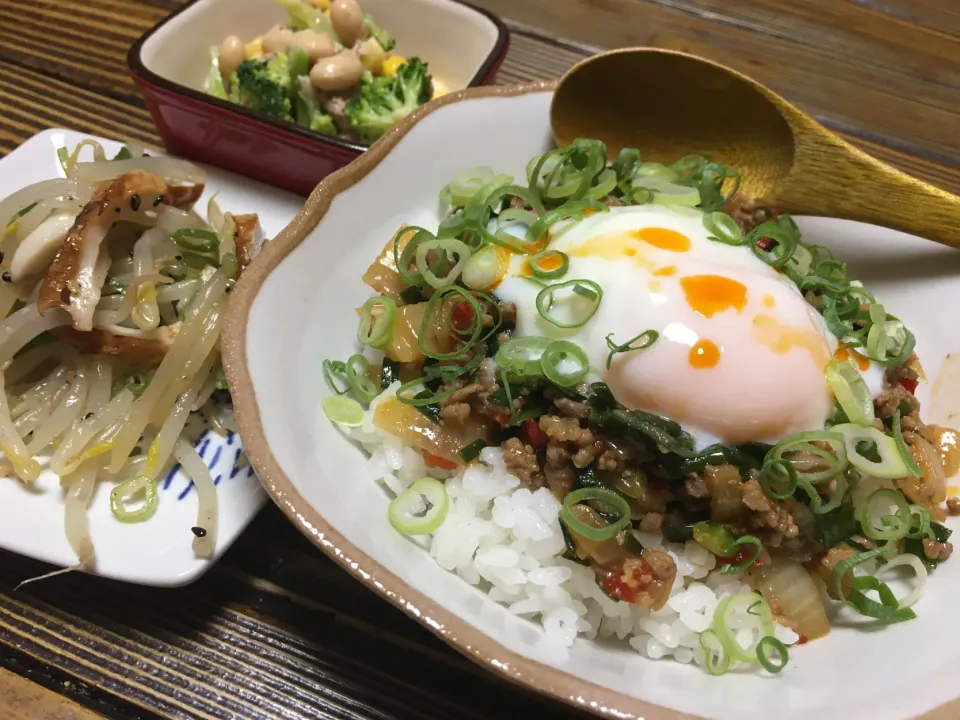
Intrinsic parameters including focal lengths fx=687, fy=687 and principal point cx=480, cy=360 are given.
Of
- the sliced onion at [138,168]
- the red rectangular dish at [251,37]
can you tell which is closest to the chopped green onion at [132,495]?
the sliced onion at [138,168]

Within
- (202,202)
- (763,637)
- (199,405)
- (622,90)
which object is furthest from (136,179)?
(763,637)

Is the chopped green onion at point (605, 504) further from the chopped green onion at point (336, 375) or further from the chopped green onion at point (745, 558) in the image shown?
the chopped green onion at point (336, 375)

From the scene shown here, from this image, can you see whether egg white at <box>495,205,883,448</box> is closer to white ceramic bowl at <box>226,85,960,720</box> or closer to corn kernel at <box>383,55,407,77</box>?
white ceramic bowl at <box>226,85,960,720</box>

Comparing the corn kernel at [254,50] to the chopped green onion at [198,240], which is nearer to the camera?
the chopped green onion at [198,240]

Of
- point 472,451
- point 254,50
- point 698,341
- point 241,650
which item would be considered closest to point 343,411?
point 472,451

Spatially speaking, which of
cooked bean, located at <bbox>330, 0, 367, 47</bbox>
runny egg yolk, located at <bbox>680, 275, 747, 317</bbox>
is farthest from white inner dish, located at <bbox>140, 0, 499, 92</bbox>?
runny egg yolk, located at <bbox>680, 275, 747, 317</bbox>

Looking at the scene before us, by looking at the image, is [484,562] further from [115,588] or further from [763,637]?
[115,588]
